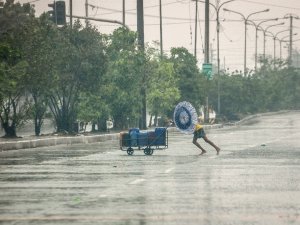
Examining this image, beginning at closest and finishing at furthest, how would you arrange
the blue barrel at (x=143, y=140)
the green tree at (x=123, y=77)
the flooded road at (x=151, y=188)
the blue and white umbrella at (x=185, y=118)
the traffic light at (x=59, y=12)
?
the flooded road at (x=151, y=188)
the blue barrel at (x=143, y=140)
the blue and white umbrella at (x=185, y=118)
the traffic light at (x=59, y=12)
the green tree at (x=123, y=77)

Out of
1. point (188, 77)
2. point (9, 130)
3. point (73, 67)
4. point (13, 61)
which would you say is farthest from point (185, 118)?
point (188, 77)

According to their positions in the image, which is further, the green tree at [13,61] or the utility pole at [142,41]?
the utility pole at [142,41]

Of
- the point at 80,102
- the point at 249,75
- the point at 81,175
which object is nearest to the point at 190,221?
the point at 81,175

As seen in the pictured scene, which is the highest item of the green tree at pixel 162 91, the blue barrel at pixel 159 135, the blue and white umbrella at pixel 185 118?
the green tree at pixel 162 91

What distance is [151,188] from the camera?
20.8m

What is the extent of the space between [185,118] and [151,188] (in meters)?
16.6

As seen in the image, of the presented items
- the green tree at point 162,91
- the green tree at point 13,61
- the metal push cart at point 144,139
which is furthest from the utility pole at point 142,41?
the metal push cart at point 144,139

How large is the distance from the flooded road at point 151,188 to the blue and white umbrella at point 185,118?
1362mm

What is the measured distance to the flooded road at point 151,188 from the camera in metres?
15.3

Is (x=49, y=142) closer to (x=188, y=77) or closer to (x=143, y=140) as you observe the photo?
(x=143, y=140)

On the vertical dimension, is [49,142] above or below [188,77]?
below

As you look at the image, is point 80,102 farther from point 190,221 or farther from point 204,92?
point 190,221

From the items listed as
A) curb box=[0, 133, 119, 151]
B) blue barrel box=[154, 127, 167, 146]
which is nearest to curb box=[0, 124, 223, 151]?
curb box=[0, 133, 119, 151]

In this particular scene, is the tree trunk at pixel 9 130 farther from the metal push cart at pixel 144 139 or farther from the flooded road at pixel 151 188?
the metal push cart at pixel 144 139
